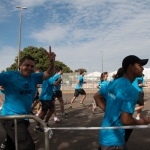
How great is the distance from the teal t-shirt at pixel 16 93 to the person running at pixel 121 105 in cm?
141

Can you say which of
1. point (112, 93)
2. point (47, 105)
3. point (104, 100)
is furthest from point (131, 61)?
point (47, 105)

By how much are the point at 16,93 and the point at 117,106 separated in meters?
1.67

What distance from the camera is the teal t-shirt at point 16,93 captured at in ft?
10.8

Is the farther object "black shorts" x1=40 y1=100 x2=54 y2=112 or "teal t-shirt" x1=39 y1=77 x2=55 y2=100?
"teal t-shirt" x1=39 y1=77 x2=55 y2=100

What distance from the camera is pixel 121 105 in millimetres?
2170

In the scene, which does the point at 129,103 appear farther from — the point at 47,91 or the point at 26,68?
the point at 47,91

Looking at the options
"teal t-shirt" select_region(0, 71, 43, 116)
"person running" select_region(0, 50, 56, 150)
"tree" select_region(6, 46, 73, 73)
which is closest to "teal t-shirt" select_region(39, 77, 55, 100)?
"person running" select_region(0, 50, 56, 150)

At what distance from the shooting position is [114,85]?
2.30m

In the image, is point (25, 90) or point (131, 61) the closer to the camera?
point (131, 61)

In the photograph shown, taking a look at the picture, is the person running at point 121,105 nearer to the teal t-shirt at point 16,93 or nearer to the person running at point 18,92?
the person running at point 18,92

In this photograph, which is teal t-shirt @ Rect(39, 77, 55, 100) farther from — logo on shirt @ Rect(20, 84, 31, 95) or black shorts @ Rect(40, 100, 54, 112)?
logo on shirt @ Rect(20, 84, 31, 95)

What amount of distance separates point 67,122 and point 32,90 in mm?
3978

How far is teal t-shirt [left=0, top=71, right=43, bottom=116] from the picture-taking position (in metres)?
3.28

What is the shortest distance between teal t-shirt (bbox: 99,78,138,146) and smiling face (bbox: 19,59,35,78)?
1.54 meters
